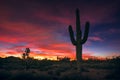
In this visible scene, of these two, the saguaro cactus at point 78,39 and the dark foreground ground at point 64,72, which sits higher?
the saguaro cactus at point 78,39

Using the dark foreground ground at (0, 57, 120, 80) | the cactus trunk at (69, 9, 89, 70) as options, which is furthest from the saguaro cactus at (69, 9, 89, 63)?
the dark foreground ground at (0, 57, 120, 80)

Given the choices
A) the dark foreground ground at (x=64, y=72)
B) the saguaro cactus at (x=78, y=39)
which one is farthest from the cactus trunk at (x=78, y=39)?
the dark foreground ground at (x=64, y=72)

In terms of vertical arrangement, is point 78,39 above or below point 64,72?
above

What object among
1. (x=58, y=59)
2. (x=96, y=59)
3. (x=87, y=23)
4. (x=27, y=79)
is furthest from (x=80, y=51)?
(x=58, y=59)

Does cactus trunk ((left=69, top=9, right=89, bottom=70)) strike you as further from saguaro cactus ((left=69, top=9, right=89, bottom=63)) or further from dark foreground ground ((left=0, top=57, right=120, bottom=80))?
dark foreground ground ((left=0, top=57, right=120, bottom=80))

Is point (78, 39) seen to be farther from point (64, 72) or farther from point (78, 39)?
point (64, 72)

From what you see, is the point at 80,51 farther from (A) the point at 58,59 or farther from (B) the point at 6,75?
(A) the point at 58,59

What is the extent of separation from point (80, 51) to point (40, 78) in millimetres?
4817

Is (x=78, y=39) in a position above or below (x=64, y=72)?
above

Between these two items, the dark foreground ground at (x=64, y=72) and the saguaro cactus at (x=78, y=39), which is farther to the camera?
the saguaro cactus at (x=78, y=39)

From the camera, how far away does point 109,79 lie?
1574cm

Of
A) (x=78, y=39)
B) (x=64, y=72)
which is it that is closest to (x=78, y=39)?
(x=78, y=39)

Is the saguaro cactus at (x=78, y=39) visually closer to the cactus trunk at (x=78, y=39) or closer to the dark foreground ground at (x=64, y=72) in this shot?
the cactus trunk at (x=78, y=39)

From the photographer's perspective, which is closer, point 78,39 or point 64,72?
point 78,39
